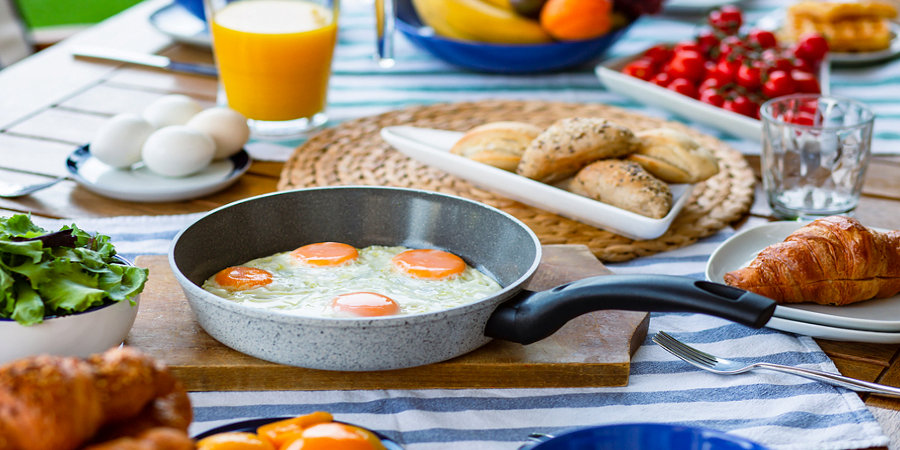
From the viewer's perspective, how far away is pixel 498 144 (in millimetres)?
1347

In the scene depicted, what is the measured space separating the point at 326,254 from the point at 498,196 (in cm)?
47

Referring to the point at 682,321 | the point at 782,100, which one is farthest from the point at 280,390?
the point at 782,100

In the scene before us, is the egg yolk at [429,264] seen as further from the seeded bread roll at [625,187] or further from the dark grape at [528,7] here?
the dark grape at [528,7]

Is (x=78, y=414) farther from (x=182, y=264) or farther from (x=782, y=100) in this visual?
(x=782, y=100)

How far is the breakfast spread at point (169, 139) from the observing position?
1.32 meters

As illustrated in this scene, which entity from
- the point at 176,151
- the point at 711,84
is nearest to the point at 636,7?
the point at 711,84

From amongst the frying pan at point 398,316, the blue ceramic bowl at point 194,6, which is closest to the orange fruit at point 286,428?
the frying pan at point 398,316

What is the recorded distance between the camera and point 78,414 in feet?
1.64

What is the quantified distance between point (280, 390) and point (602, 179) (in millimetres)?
625

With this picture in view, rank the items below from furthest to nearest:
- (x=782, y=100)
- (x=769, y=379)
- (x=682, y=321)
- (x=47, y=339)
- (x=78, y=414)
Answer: (x=782, y=100) < (x=682, y=321) < (x=769, y=379) < (x=47, y=339) < (x=78, y=414)

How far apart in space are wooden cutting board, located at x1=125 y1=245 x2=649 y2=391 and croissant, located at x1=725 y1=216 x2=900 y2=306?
7.2 inches

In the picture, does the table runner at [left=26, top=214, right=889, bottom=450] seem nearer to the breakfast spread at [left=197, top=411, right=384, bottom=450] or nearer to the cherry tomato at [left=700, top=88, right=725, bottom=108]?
the breakfast spread at [left=197, top=411, right=384, bottom=450]

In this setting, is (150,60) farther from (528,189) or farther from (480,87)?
(528,189)

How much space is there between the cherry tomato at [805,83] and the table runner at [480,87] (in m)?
0.16
